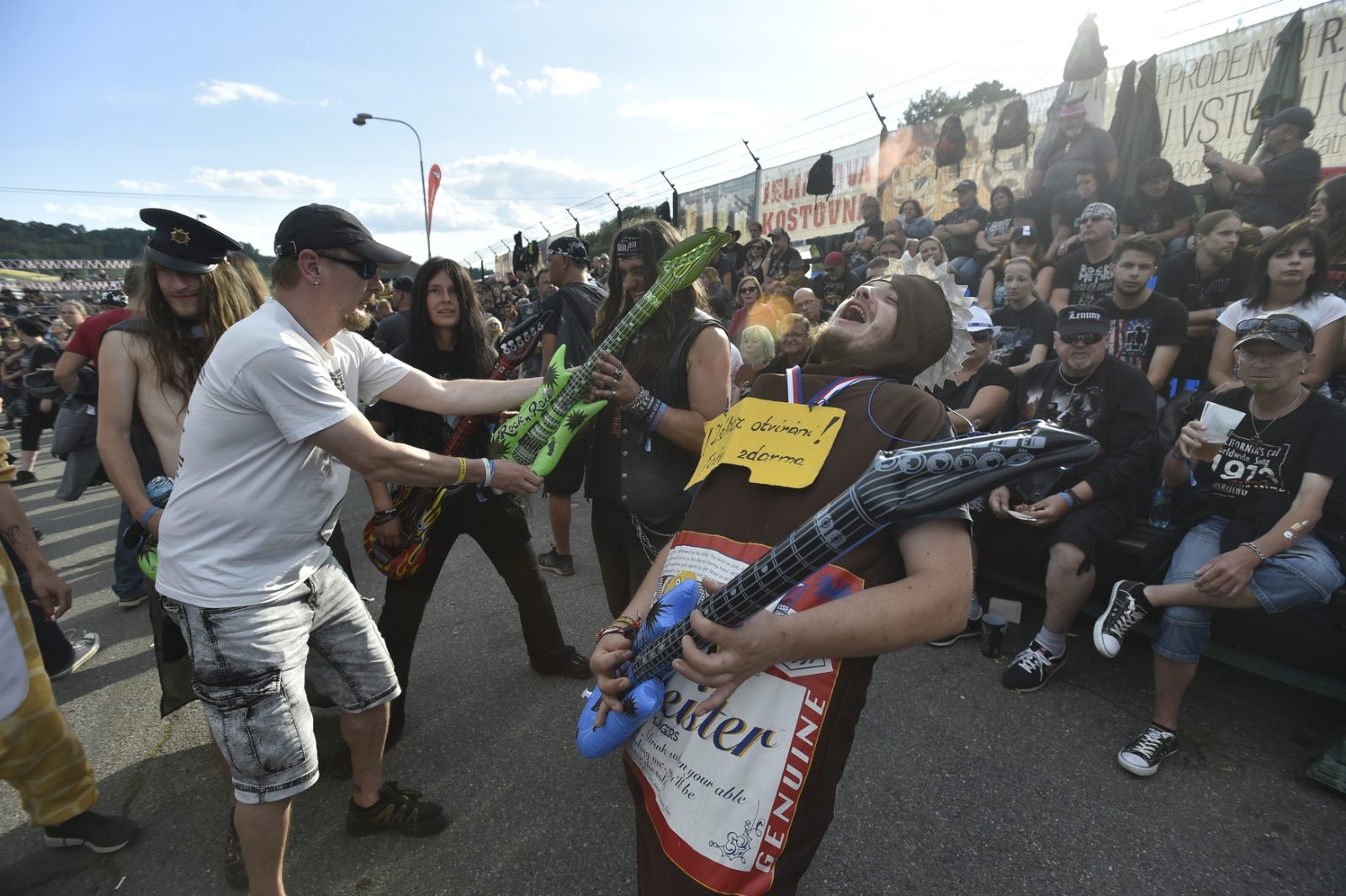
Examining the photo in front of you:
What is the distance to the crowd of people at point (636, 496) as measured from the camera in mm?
1223

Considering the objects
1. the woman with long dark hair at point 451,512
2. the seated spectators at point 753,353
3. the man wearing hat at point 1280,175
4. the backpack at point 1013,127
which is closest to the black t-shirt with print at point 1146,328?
the man wearing hat at point 1280,175

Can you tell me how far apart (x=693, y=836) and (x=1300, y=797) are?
2751 mm

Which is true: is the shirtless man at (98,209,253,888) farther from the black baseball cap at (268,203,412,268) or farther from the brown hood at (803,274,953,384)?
the brown hood at (803,274,953,384)

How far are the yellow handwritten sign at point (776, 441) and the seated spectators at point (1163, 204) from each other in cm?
624

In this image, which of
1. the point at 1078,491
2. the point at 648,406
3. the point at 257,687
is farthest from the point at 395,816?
the point at 1078,491

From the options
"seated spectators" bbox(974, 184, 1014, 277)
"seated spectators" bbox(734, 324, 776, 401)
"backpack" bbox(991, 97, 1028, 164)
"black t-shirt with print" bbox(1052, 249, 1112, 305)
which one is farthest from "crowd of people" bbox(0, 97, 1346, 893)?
"backpack" bbox(991, 97, 1028, 164)

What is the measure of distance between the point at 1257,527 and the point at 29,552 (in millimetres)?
4929

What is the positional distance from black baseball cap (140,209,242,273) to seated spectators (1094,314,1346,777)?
13.3ft

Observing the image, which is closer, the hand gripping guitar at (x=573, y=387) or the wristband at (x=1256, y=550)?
the hand gripping guitar at (x=573, y=387)

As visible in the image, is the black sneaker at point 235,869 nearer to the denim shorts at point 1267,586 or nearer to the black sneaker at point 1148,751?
the black sneaker at point 1148,751

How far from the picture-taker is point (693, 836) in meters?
1.20

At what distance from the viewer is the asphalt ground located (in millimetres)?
2146

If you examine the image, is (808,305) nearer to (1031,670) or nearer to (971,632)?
(971,632)

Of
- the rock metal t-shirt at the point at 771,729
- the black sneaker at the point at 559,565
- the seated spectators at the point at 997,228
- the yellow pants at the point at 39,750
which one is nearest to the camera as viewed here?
the rock metal t-shirt at the point at 771,729
